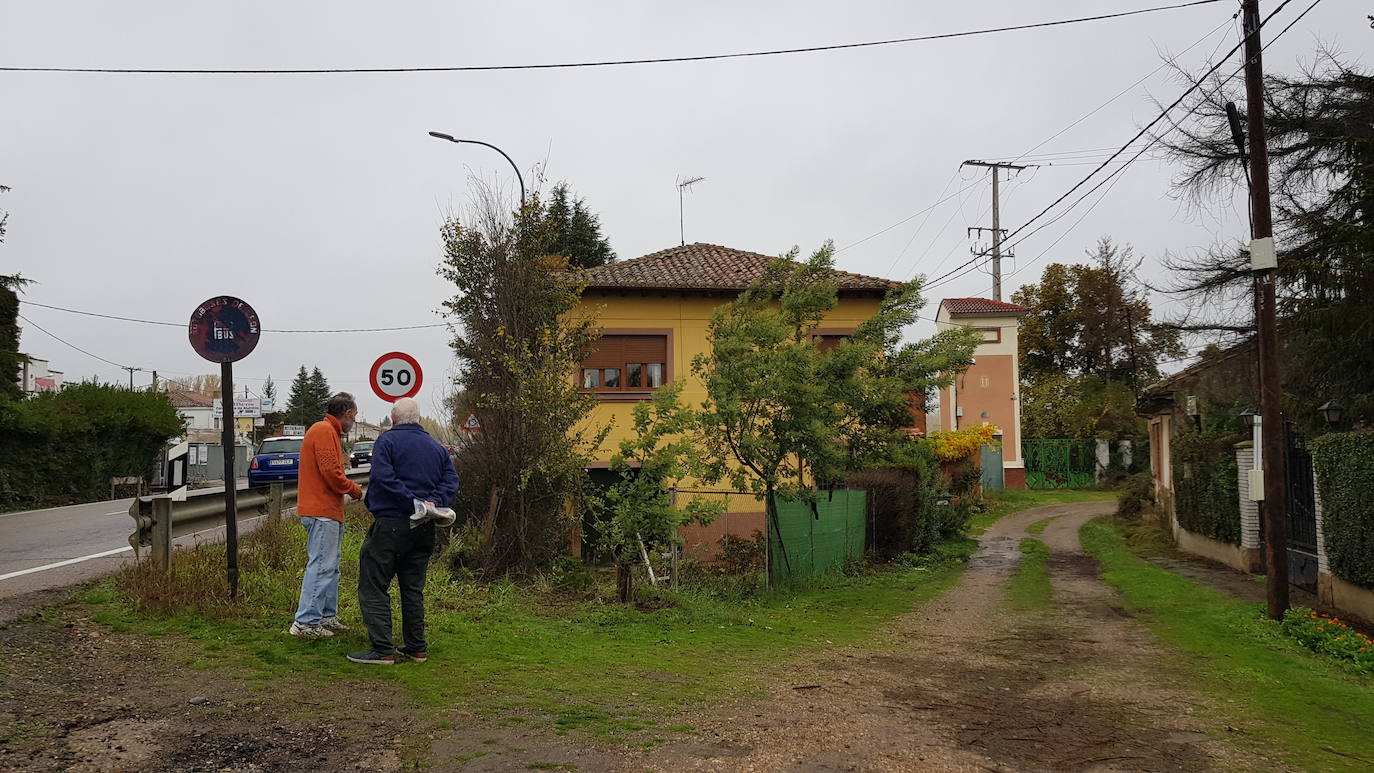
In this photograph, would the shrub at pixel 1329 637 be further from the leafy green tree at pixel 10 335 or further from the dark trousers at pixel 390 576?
the leafy green tree at pixel 10 335

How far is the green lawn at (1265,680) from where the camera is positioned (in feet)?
20.2

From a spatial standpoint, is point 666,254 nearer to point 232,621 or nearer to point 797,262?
point 797,262

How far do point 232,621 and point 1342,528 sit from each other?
1168cm

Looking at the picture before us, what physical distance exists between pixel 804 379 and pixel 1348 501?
6410 millimetres

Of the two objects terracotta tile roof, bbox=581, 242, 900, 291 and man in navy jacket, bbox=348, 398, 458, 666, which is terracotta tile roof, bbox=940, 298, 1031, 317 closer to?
terracotta tile roof, bbox=581, 242, 900, 291

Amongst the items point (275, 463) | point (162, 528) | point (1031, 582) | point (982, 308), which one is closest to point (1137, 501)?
point (1031, 582)

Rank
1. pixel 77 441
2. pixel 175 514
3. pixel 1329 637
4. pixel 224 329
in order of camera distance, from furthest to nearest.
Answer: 1. pixel 77 441
2. pixel 1329 637
3. pixel 175 514
4. pixel 224 329

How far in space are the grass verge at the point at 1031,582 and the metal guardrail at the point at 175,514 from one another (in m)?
9.50

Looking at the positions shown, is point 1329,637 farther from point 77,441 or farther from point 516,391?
point 77,441

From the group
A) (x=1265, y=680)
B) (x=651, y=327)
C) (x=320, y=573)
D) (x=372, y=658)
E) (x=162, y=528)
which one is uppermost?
(x=651, y=327)

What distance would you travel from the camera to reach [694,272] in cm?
2388

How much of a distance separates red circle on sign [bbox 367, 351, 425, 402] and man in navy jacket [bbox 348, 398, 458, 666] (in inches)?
181

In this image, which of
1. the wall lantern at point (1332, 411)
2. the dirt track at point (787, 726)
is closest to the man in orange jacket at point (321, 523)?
the dirt track at point (787, 726)

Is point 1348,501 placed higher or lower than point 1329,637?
higher
